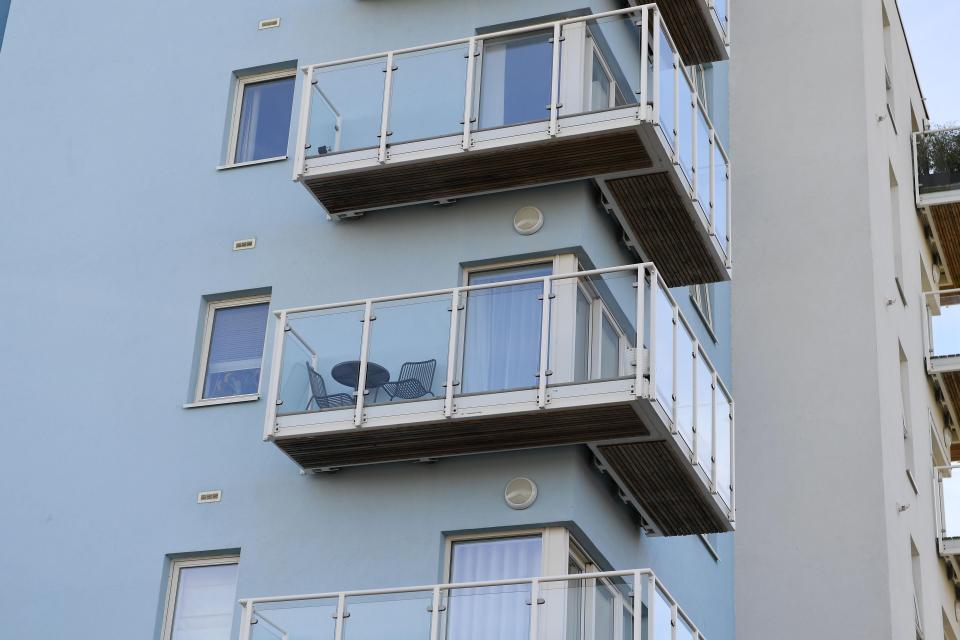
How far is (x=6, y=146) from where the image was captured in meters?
20.2

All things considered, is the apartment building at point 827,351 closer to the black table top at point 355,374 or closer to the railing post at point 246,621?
the black table top at point 355,374

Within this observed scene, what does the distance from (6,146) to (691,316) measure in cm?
793

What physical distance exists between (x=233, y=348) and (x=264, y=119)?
2741 millimetres

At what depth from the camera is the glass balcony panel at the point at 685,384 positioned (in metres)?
16.3

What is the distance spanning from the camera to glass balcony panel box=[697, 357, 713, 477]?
55.3 feet

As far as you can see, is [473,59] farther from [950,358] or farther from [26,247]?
[950,358]

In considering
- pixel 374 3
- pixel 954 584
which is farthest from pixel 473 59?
pixel 954 584

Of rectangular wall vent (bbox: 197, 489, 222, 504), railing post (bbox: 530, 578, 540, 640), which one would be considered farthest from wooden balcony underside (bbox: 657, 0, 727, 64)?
railing post (bbox: 530, 578, 540, 640)

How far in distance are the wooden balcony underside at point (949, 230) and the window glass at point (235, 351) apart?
13.3 meters

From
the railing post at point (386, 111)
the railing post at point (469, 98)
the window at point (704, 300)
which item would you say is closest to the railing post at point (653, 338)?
the railing post at point (469, 98)

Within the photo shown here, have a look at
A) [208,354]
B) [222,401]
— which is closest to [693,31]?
[208,354]

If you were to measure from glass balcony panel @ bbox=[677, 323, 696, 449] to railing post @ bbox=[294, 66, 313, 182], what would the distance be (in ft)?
13.0

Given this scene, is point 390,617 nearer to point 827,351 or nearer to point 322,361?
point 322,361

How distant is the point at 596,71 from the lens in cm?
1692
